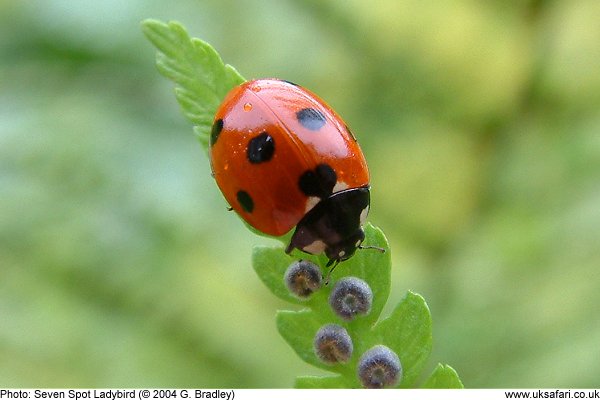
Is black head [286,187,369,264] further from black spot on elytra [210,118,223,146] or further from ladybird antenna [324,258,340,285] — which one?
black spot on elytra [210,118,223,146]

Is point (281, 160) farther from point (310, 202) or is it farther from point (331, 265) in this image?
point (331, 265)

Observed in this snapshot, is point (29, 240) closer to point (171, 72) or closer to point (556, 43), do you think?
point (171, 72)

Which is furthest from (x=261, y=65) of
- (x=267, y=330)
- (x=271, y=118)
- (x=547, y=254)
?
(x=271, y=118)

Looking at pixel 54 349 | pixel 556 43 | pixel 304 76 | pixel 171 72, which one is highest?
pixel 556 43

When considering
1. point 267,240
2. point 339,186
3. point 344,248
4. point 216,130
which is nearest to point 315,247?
point 344,248

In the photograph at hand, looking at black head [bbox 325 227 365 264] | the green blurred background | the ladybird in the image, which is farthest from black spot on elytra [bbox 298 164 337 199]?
the green blurred background

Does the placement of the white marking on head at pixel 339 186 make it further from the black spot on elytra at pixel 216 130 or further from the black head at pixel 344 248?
the black spot on elytra at pixel 216 130
